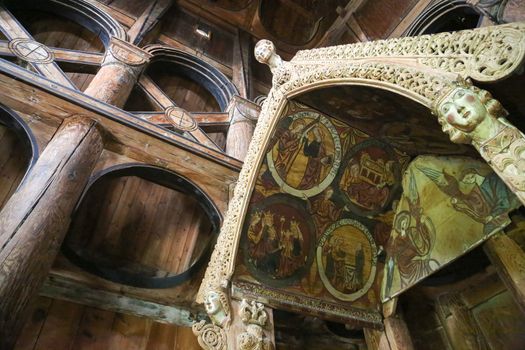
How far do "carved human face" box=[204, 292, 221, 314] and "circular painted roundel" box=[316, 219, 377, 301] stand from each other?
3.49 ft

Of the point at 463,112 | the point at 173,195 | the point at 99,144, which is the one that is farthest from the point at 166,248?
the point at 463,112

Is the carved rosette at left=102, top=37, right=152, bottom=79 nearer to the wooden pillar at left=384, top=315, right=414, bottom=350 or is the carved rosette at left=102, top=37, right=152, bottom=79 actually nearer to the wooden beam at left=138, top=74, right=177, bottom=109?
the wooden beam at left=138, top=74, right=177, bottom=109

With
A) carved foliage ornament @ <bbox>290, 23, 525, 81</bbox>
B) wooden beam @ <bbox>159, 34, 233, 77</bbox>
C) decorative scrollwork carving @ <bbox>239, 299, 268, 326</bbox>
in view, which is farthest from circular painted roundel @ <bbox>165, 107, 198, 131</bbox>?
carved foliage ornament @ <bbox>290, 23, 525, 81</bbox>

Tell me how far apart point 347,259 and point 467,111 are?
198 centimetres

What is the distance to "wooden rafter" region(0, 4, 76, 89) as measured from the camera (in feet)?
12.2

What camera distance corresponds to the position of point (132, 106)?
498 centimetres

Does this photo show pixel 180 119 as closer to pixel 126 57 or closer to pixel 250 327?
pixel 126 57

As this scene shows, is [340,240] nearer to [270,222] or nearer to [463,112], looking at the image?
[270,222]

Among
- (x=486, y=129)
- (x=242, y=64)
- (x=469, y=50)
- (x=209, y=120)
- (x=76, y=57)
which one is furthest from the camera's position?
(x=242, y=64)

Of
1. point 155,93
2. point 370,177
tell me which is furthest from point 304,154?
point 155,93

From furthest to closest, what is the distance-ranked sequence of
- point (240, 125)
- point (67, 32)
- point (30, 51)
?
point (67, 32) → point (240, 125) → point (30, 51)

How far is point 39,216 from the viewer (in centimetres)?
245

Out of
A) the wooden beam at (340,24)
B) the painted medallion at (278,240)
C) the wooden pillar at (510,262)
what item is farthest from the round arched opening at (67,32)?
the wooden pillar at (510,262)

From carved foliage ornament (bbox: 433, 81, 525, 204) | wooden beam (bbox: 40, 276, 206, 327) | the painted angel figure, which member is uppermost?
the painted angel figure
